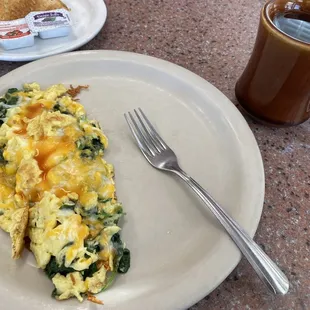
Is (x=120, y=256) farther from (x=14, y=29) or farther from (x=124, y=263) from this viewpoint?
(x=14, y=29)

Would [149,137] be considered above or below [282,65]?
below

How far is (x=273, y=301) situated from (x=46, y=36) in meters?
0.94

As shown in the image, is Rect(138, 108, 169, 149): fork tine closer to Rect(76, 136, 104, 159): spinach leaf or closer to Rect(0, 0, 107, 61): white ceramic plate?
Rect(76, 136, 104, 159): spinach leaf

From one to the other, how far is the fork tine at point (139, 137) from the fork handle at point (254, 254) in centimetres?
21

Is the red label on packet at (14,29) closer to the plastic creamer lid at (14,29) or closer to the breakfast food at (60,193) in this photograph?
the plastic creamer lid at (14,29)

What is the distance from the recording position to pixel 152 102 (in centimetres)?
105

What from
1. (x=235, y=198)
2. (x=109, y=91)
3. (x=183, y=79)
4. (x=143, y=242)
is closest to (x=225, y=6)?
(x=183, y=79)

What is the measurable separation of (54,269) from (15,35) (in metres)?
0.74

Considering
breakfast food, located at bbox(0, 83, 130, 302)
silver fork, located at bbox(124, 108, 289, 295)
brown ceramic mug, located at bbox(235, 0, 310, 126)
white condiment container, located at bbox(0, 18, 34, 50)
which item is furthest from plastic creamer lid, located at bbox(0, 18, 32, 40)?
brown ceramic mug, located at bbox(235, 0, 310, 126)

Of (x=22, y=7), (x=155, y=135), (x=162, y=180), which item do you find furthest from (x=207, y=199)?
(x=22, y=7)

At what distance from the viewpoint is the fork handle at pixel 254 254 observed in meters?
0.69

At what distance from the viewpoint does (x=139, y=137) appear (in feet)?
3.13

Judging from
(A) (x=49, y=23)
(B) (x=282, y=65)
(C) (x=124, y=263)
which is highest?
(B) (x=282, y=65)

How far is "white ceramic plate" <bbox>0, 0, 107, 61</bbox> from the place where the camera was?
3.69 feet
